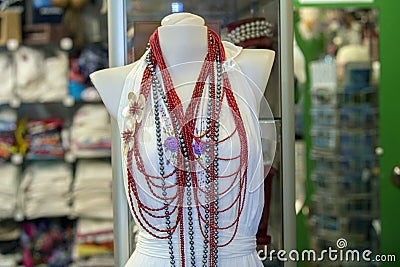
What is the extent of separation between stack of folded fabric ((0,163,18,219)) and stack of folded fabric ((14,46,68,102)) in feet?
0.97

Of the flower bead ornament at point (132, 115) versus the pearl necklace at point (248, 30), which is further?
the pearl necklace at point (248, 30)

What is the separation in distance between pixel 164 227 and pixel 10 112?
4.86 feet

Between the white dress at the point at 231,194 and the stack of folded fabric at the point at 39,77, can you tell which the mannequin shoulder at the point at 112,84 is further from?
the stack of folded fabric at the point at 39,77

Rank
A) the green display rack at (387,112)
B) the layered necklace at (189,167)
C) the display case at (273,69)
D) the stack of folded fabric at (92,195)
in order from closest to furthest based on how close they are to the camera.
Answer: the layered necklace at (189,167) < the display case at (273,69) < the green display rack at (387,112) < the stack of folded fabric at (92,195)

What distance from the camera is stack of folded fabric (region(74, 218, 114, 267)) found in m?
2.60

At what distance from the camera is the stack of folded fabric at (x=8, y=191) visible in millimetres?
2611

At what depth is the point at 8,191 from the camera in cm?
261

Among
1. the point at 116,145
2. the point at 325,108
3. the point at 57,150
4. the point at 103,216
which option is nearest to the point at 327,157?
the point at 325,108

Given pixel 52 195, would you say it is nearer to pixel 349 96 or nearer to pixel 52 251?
pixel 52 251

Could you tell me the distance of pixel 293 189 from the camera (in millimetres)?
1642

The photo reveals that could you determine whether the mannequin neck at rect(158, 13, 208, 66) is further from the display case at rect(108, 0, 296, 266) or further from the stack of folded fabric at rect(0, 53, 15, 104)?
the stack of folded fabric at rect(0, 53, 15, 104)

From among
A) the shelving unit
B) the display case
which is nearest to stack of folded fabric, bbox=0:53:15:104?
the shelving unit

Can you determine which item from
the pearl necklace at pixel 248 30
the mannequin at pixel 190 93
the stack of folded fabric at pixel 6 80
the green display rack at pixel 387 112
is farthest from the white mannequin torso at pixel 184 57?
the stack of folded fabric at pixel 6 80

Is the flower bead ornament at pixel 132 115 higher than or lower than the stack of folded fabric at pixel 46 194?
higher
